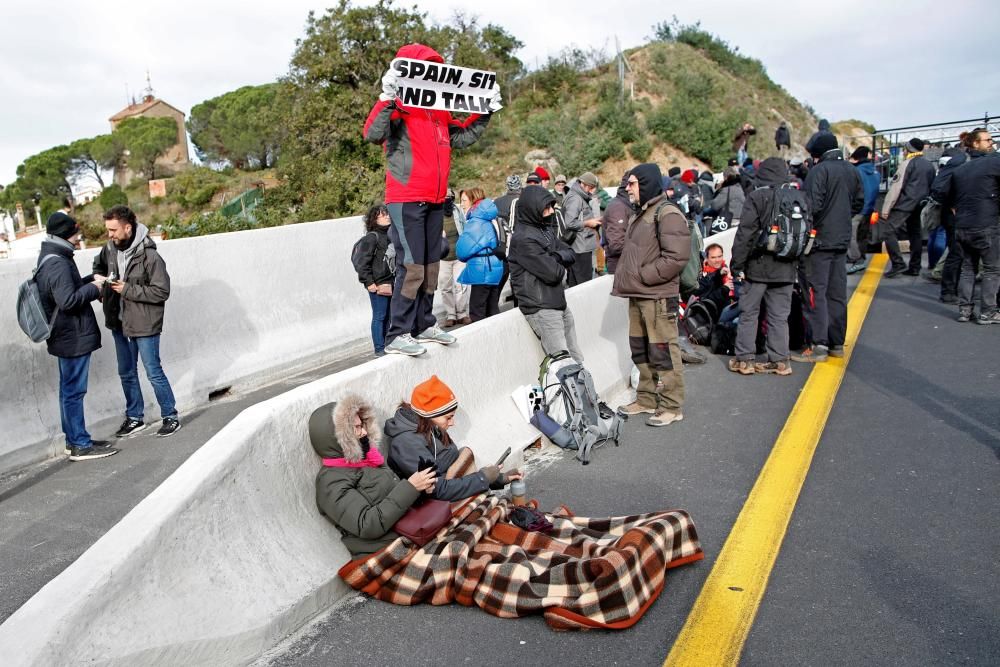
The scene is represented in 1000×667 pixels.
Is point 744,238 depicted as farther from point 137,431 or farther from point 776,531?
point 137,431

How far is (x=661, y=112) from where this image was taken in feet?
109

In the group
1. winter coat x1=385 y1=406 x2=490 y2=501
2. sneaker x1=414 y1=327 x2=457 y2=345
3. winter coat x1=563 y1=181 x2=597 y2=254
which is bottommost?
winter coat x1=385 y1=406 x2=490 y2=501

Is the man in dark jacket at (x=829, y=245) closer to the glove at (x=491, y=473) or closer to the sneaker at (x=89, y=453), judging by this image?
the glove at (x=491, y=473)

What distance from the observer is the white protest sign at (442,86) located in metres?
5.55

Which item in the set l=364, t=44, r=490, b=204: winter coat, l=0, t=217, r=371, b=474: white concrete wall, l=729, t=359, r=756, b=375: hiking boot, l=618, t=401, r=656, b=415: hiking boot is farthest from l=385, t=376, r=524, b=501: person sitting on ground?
l=729, t=359, r=756, b=375: hiking boot

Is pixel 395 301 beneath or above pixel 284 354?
above

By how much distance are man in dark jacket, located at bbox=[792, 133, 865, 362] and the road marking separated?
4.95ft

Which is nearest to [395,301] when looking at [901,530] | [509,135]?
[901,530]

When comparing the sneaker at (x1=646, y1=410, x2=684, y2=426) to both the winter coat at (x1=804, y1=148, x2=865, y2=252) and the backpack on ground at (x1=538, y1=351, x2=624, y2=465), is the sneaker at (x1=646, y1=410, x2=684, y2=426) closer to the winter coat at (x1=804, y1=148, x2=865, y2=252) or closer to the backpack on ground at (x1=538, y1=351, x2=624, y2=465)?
the backpack on ground at (x1=538, y1=351, x2=624, y2=465)

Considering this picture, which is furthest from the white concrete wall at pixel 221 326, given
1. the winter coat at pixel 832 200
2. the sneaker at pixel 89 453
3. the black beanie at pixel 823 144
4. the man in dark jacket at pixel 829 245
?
the black beanie at pixel 823 144

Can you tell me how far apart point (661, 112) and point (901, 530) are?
30873mm

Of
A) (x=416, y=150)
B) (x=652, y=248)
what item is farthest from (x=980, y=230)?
Result: (x=416, y=150)

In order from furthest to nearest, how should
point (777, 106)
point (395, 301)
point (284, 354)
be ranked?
point (777, 106), point (284, 354), point (395, 301)

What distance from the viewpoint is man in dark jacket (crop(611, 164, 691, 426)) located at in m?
6.64
